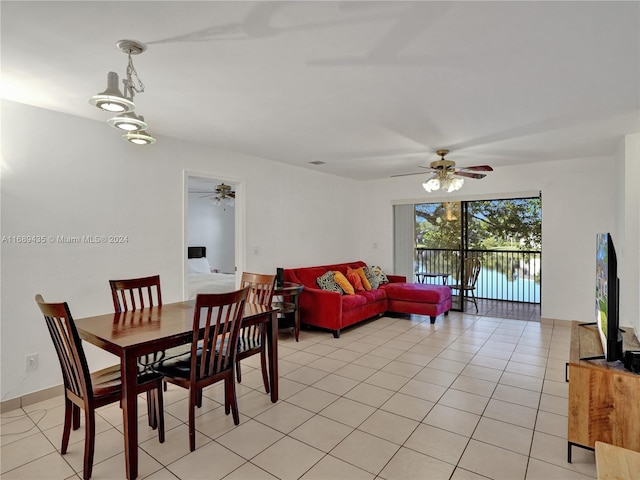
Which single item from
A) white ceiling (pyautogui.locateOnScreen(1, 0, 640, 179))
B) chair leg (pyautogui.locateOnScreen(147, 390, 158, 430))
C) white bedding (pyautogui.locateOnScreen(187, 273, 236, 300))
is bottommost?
chair leg (pyautogui.locateOnScreen(147, 390, 158, 430))

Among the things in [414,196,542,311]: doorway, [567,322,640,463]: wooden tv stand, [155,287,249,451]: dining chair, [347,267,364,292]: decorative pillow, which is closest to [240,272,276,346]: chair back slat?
[155,287,249,451]: dining chair

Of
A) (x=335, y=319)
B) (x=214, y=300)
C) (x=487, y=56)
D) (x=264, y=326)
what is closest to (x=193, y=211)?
(x=335, y=319)

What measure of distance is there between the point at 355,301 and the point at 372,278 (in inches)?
45.2

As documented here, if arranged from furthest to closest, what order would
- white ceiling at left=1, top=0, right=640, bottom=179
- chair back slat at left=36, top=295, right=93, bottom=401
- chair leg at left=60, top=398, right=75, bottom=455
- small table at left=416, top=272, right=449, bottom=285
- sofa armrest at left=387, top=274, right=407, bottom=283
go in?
1. small table at left=416, top=272, right=449, bottom=285
2. sofa armrest at left=387, top=274, right=407, bottom=283
3. chair leg at left=60, top=398, right=75, bottom=455
4. chair back slat at left=36, top=295, right=93, bottom=401
5. white ceiling at left=1, top=0, right=640, bottom=179

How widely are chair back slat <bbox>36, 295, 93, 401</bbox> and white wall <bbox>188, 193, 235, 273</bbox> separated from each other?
7.25m

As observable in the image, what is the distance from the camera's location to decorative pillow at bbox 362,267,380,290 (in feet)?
19.5

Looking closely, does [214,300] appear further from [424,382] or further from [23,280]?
[424,382]

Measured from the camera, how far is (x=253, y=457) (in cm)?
219

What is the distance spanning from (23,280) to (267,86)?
2.57 m

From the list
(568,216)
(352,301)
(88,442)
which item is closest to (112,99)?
(88,442)

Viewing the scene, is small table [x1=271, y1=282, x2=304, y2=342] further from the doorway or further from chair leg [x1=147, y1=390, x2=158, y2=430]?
the doorway

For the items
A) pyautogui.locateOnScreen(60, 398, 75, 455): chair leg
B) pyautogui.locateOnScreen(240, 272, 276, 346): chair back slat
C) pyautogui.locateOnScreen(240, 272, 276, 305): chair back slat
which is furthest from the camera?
pyautogui.locateOnScreen(240, 272, 276, 305): chair back slat

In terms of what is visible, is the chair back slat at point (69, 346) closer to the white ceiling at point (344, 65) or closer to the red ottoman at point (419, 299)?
the white ceiling at point (344, 65)

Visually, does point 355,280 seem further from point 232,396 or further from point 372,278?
point 232,396
